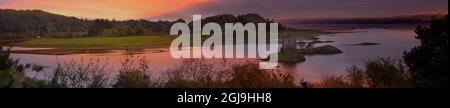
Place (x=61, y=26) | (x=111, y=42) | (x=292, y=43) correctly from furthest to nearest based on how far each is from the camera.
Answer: (x=292, y=43)
(x=111, y=42)
(x=61, y=26)

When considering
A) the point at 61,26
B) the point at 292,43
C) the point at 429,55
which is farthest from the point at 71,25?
the point at 429,55

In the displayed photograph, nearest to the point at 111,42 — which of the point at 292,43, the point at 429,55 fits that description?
the point at 292,43

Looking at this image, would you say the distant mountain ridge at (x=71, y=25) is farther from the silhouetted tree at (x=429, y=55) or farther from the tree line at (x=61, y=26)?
the silhouetted tree at (x=429, y=55)

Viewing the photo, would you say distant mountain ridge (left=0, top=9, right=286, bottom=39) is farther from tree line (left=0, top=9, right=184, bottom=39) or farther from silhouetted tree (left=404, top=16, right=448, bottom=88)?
silhouetted tree (left=404, top=16, right=448, bottom=88)

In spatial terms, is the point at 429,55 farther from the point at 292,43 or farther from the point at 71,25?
the point at 71,25

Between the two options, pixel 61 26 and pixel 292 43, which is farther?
pixel 292 43

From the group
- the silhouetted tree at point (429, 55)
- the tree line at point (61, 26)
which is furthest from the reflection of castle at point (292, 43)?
the silhouetted tree at point (429, 55)

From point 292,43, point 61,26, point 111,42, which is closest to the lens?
point 61,26

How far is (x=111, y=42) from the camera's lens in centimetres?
941

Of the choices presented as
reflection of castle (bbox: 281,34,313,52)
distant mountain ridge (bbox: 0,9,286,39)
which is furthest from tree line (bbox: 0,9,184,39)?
reflection of castle (bbox: 281,34,313,52)

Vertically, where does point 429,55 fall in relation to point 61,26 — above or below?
below

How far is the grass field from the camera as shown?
8.98 meters
